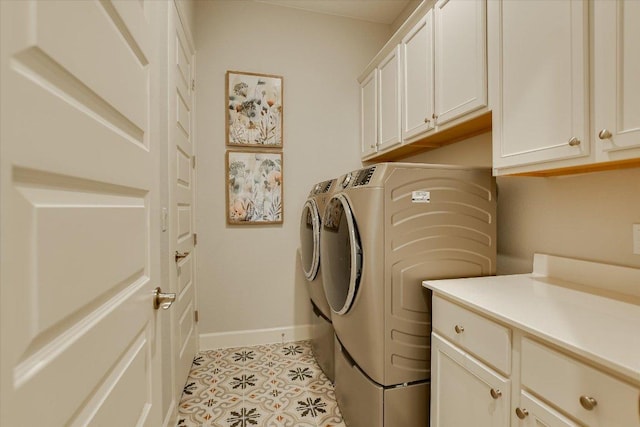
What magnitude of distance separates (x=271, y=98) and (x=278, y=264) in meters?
1.45

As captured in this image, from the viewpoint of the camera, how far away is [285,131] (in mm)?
2723

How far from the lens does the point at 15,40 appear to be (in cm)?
33

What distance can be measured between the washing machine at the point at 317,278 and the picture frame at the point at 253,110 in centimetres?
70

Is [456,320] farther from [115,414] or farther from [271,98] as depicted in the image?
[271,98]

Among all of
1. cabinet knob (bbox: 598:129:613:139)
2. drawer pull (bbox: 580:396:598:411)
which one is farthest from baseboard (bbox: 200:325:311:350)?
cabinet knob (bbox: 598:129:613:139)

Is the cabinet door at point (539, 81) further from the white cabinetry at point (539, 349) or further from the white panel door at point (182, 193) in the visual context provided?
the white panel door at point (182, 193)

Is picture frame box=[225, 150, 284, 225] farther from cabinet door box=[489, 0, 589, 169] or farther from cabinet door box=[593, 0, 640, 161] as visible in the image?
cabinet door box=[593, 0, 640, 161]

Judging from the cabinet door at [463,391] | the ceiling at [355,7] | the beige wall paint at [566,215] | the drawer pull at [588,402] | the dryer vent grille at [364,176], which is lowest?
the cabinet door at [463,391]

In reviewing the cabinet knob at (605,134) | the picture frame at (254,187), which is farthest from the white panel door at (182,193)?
the cabinet knob at (605,134)

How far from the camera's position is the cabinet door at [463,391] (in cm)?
96

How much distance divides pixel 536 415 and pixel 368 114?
2.31m

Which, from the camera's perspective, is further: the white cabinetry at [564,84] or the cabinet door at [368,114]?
the cabinet door at [368,114]

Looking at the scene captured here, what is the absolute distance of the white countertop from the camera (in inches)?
27.5

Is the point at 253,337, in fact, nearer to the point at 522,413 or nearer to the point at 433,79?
the point at 522,413
